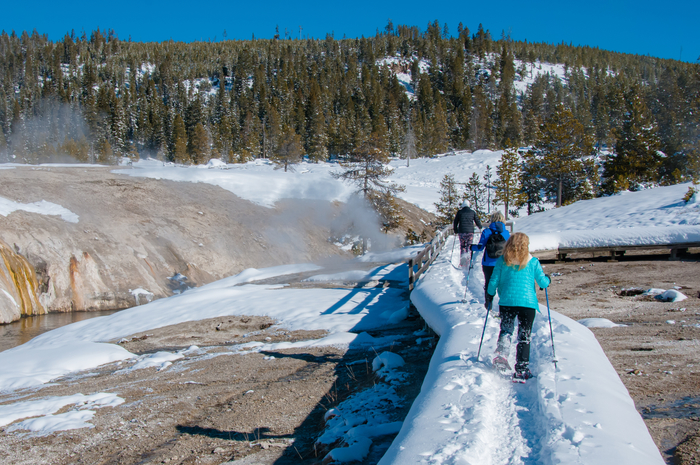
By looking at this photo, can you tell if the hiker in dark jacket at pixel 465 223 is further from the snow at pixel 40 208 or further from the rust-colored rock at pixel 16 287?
the snow at pixel 40 208

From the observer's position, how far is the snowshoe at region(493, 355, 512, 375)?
4.91 m

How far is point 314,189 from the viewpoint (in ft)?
119

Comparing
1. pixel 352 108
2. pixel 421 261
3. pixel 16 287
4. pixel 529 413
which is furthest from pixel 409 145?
pixel 529 413

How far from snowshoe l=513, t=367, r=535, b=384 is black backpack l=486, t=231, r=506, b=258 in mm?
3045

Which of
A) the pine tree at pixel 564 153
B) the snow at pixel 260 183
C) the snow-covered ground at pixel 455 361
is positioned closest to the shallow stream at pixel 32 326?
the snow-covered ground at pixel 455 361

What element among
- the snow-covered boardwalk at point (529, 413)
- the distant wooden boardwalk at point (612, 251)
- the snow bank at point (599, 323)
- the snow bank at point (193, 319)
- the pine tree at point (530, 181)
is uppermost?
the pine tree at point (530, 181)

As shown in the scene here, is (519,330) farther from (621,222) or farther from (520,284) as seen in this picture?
(621,222)

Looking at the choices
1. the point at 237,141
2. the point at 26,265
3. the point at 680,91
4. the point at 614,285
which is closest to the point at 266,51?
the point at 237,141

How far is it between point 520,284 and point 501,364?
0.91 meters

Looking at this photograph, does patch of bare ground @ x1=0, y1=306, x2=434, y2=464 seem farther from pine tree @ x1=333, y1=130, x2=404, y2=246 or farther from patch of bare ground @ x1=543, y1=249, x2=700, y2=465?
pine tree @ x1=333, y1=130, x2=404, y2=246

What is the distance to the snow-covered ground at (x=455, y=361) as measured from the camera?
346 cm

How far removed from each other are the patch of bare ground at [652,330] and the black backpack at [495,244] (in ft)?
6.69

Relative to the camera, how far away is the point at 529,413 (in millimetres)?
4043

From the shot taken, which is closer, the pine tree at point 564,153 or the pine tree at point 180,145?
the pine tree at point 564,153
